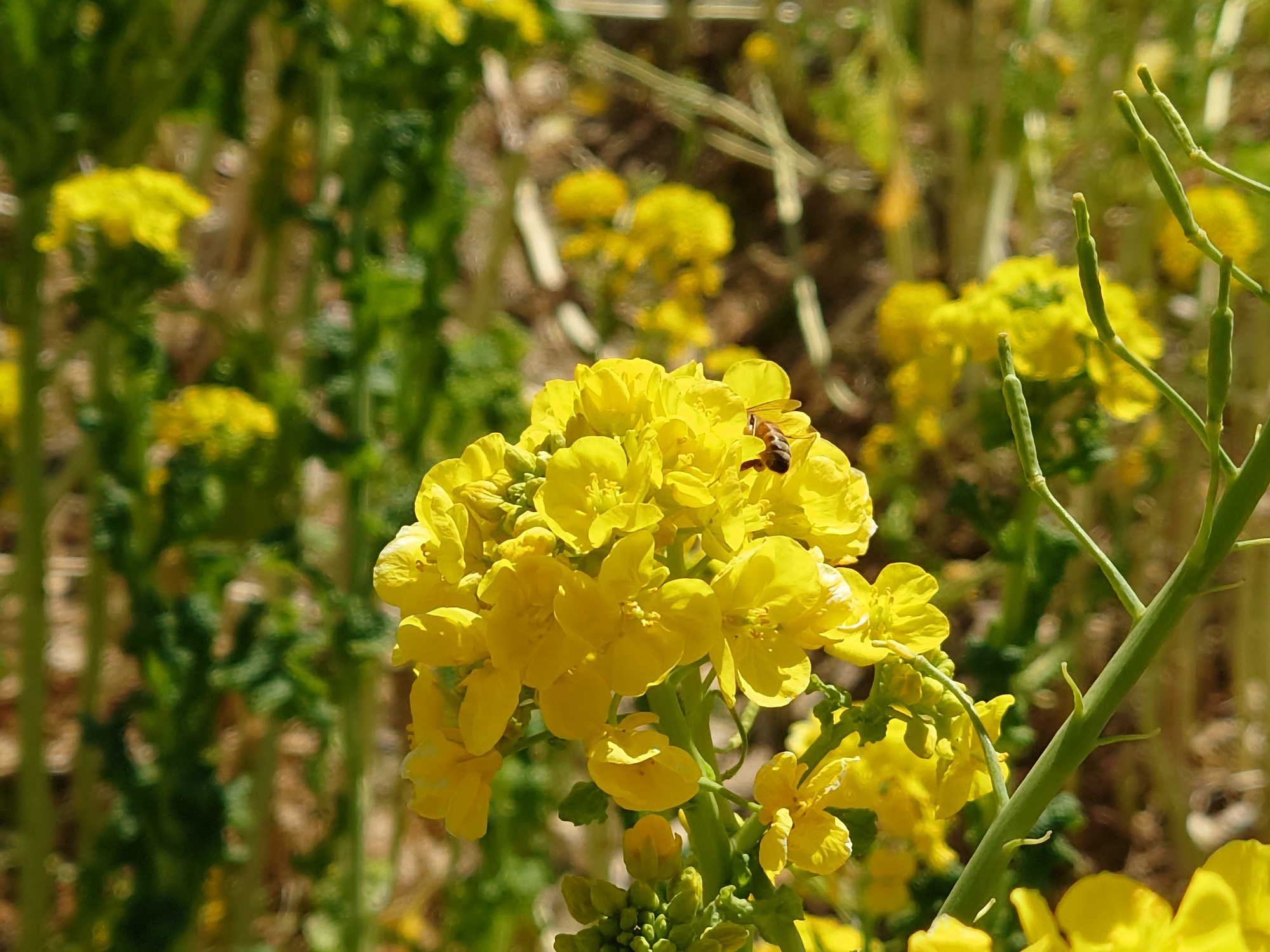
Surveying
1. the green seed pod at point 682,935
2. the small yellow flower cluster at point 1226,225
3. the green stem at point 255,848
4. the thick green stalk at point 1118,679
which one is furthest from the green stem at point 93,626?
the small yellow flower cluster at point 1226,225

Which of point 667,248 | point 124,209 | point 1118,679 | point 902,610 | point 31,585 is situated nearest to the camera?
point 1118,679

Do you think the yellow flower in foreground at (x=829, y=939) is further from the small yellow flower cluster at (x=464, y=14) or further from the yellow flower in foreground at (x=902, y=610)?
the small yellow flower cluster at (x=464, y=14)

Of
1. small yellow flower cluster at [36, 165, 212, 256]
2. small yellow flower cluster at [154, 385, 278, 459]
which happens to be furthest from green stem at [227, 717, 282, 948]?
small yellow flower cluster at [36, 165, 212, 256]

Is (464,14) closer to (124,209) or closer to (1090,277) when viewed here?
(124,209)

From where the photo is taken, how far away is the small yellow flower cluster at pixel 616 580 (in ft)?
2.02

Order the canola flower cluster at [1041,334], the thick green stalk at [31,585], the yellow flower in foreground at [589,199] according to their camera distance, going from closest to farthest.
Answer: the canola flower cluster at [1041,334], the thick green stalk at [31,585], the yellow flower in foreground at [589,199]

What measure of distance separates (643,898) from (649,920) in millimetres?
14

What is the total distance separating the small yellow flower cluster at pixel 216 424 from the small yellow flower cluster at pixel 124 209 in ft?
0.95

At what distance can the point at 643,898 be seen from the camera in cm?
67

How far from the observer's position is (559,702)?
0.63 metres

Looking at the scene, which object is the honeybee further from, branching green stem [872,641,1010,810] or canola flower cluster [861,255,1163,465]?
canola flower cluster [861,255,1163,465]

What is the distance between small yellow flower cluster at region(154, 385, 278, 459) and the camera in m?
1.88

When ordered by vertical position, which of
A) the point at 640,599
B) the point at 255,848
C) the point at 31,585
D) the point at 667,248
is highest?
the point at 640,599

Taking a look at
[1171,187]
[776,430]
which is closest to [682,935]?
[776,430]
